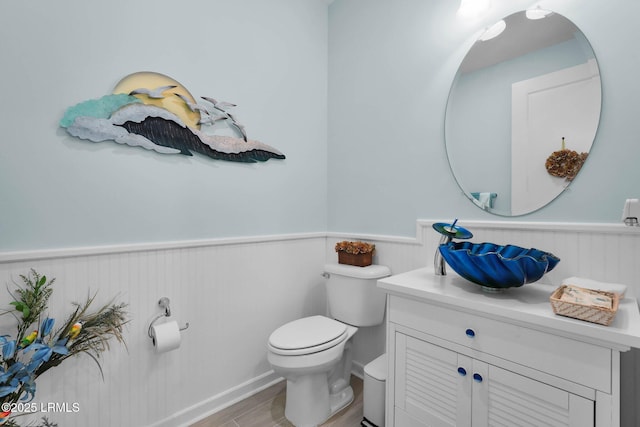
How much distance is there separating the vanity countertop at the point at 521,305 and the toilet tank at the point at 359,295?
1.19 feet

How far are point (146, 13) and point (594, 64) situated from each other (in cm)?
201

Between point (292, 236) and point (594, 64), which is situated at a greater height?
point (594, 64)

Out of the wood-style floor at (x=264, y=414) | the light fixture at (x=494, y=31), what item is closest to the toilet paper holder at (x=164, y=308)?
the wood-style floor at (x=264, y=414)

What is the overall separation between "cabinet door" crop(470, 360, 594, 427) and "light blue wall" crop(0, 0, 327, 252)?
4.55ft

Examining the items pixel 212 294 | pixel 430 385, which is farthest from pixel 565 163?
pixel 212 294

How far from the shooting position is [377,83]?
1.93 metres

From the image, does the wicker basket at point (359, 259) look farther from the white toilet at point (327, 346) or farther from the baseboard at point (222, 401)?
the baseboard at point (222, 401)

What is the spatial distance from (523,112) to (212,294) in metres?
1.85

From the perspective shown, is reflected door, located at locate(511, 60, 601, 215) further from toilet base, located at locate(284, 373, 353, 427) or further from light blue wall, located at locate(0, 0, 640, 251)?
toilet base, located at locate(284, 373, 353, 427)

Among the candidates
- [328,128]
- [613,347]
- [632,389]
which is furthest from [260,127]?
[632,389]

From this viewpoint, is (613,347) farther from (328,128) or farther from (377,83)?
(328,128)

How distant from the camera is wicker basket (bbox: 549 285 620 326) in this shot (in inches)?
31.7

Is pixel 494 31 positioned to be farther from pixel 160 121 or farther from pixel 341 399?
pixel 341 399

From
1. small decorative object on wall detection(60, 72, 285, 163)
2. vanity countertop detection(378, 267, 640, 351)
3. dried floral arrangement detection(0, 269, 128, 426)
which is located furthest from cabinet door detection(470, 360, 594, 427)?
small decorative object on wall detection(60, 72, 285, 163)
